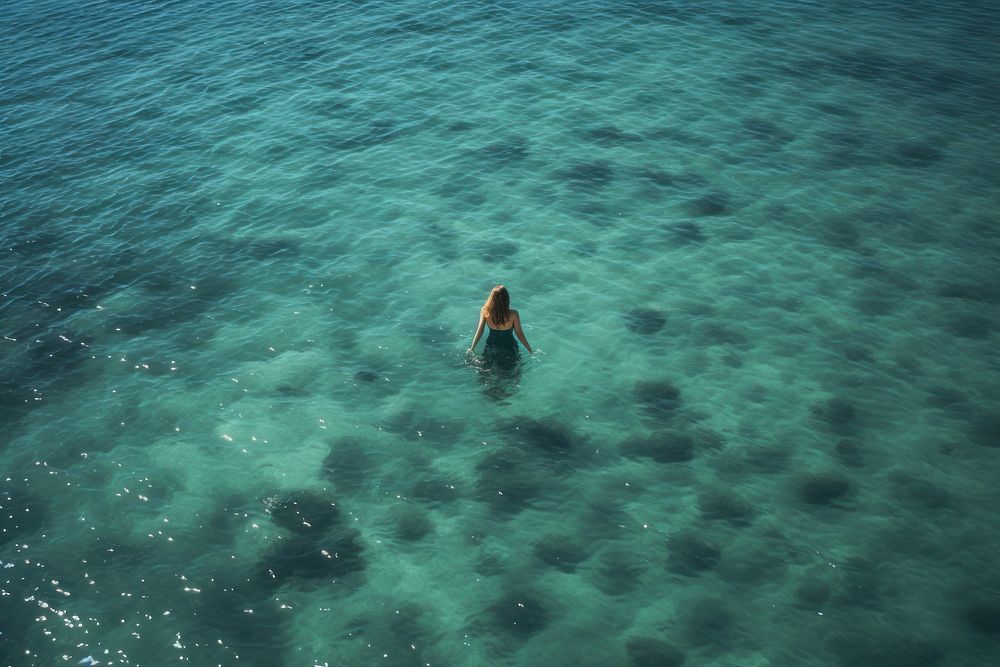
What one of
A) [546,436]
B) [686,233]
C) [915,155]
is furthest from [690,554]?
[915,155]

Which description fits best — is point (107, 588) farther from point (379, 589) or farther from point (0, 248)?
point (0, 248)

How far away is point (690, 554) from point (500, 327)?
738cm

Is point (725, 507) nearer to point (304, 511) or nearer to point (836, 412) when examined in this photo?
point (836, 412)

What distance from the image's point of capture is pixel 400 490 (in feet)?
59.0

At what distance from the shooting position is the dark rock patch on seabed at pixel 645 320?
22547 millimetres

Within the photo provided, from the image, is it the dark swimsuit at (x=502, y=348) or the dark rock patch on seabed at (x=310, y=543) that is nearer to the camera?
the dark rock patch on seabed at (x=310, y=543)

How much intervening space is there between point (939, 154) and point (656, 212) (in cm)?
1213

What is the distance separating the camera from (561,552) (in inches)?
645

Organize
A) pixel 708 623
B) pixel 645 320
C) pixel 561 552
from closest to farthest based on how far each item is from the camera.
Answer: pixel 708 623, pixel 561 552, pixel 645 320

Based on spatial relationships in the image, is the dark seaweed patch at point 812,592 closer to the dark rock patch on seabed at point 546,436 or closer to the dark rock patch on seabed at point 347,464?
the dark rock patch on seabed at point 546,436

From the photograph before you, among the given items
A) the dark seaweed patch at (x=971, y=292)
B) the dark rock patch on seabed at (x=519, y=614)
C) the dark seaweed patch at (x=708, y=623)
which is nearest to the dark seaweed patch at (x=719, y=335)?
the dark seaweed patch at (x=971, y=292)

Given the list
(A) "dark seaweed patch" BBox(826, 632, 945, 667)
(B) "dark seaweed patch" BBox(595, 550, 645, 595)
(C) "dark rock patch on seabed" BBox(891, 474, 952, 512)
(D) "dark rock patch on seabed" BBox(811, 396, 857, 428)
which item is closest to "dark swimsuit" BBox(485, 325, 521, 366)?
(B) "dark seaweed patch" BBox(595, 550, 645, 595)

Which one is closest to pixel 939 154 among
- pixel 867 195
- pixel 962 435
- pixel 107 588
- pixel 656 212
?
pixel 867 195

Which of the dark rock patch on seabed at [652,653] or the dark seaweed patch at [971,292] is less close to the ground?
the dark seaweed patch at [971,292]
